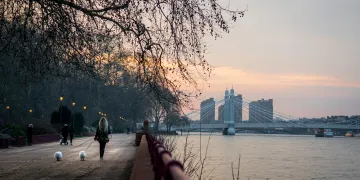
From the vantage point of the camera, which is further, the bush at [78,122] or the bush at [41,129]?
the bush at [78,122]

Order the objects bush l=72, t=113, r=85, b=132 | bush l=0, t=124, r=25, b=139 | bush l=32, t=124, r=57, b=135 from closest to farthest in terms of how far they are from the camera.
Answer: bush l=0, t=124, r=25, b=139, bush l=32, t=124, r=57, b=135, bush l=72, t=113, r=85, b=132

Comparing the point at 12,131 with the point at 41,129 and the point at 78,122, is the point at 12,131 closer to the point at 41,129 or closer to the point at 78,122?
the point at 41,129

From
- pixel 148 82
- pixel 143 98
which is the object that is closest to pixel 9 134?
pixel 148 82

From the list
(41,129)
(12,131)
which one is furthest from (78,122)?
(12,131)

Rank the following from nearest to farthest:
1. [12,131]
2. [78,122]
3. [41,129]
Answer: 1. [12,131]
2. [41,129]
3. [78,122]

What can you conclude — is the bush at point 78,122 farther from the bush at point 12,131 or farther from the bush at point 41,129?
the bush at point 12,131

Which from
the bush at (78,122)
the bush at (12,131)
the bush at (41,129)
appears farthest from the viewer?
the bush at (78,122)

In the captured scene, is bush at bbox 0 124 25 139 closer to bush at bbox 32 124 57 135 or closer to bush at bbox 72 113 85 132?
bush at bbox 32 124 57 135

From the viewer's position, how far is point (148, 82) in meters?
13.7

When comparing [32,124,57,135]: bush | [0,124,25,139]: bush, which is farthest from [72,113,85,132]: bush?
[0,124,25,139]: bush

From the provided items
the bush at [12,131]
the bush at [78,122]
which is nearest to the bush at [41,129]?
the bush at [12,131]

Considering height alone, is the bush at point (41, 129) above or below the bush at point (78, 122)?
below

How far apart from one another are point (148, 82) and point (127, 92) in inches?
3935

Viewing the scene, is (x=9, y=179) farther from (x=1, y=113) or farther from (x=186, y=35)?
(x=1, y=113)
